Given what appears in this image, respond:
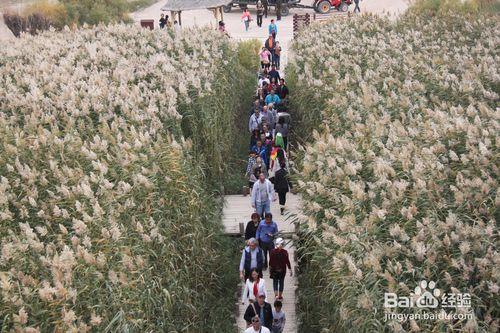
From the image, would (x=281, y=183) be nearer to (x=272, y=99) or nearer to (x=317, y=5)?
(x=272, y=99)

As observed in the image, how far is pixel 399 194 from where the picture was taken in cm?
900

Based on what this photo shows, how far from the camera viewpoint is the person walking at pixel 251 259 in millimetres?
10664

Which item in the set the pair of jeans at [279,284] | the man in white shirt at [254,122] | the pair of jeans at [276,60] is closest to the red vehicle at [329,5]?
the pair of jeans at [276,60]

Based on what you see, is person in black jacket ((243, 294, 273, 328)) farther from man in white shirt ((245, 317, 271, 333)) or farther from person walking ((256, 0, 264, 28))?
person walking ((256, 0, 264, 28))

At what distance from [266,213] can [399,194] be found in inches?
133

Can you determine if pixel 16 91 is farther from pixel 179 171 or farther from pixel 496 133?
pixel 496 133

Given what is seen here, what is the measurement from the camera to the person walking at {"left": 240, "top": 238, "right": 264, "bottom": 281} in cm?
1066

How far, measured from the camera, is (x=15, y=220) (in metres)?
9.38

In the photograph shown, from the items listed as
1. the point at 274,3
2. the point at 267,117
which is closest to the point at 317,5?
the point at 274,3

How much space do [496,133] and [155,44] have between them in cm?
979

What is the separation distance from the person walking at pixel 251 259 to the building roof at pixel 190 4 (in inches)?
830

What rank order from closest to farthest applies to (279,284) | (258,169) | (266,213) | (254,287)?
(254,287), (279,284), (266,213), (258,169)

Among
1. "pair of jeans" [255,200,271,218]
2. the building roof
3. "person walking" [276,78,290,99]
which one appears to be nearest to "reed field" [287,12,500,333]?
"pair of jeans" [255,200,271,218]

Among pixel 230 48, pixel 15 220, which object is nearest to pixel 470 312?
pixel 15 220
